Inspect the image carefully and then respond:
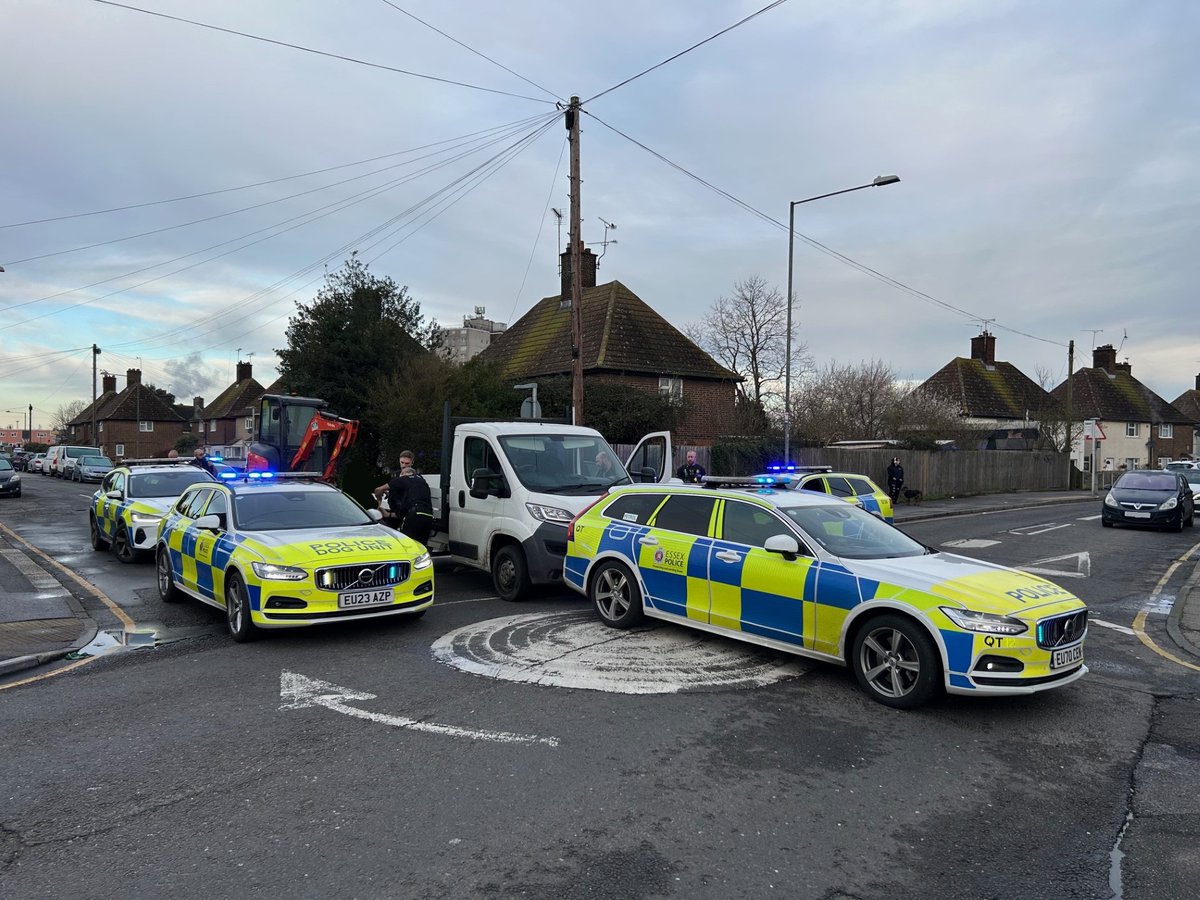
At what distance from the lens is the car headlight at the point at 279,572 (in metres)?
7.49

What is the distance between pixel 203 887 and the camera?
11.5 feet

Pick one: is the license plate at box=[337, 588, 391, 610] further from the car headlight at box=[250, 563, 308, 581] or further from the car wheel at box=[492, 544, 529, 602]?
the car wheel at box=[492, 544, 529, 602]

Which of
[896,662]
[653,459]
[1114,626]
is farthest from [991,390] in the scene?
[896,662]

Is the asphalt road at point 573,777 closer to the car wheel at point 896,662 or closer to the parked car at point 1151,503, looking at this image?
the car wheel at point 896,662

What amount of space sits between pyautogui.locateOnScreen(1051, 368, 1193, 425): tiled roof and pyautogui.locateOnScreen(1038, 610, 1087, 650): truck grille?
57.2 meters

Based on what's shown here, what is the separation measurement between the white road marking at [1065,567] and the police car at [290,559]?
9.70 meters

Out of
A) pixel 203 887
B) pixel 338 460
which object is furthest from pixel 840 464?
pixel 203 887

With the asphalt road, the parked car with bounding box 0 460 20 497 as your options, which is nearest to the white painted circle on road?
the asphalt road

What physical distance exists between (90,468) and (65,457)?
6150 mm

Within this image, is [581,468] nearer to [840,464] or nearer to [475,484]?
[475,484]

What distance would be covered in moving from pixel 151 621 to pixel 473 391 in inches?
598

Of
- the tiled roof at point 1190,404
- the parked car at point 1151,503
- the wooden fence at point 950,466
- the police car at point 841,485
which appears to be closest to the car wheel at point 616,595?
the police car at point 841,485

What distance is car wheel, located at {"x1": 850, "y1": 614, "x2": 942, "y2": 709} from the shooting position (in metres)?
5.71

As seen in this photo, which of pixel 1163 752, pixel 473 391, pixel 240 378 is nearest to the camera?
pixel 1163 752
